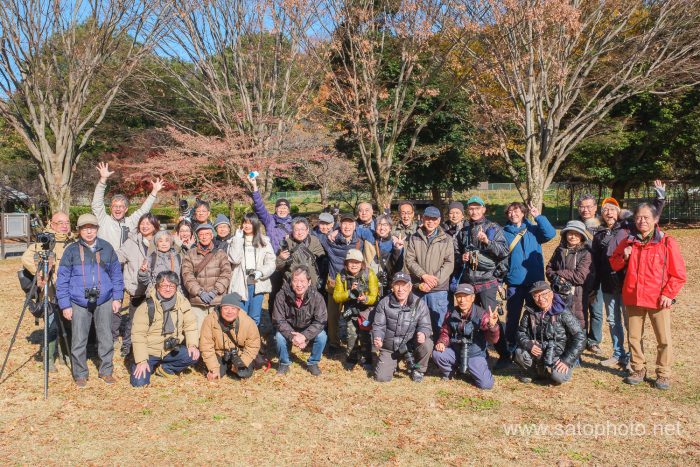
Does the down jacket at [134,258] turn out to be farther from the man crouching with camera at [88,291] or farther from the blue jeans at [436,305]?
the blue jeans at [436,305]

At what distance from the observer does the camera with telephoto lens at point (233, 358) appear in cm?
531

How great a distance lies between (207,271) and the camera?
226 inches

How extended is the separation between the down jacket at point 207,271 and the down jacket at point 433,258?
1995mm

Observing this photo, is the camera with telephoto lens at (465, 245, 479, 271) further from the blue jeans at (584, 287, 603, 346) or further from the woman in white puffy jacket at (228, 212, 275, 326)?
the woman in white puffy jacket at (228, 212, 275, 326)

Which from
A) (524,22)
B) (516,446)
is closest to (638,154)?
(524,22)

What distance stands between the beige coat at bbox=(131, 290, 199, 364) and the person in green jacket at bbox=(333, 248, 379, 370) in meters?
1.55

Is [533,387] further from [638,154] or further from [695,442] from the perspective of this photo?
[638,154]

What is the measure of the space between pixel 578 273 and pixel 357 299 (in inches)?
91.6

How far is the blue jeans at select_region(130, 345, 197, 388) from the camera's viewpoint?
5328 mm

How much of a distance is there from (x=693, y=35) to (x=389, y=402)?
1322 centimetres

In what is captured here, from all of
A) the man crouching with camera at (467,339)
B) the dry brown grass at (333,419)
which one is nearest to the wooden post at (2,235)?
the dry brown grass at (333,419)

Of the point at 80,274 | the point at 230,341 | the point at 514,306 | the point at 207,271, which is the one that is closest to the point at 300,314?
the point at 230,341

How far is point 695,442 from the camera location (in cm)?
402

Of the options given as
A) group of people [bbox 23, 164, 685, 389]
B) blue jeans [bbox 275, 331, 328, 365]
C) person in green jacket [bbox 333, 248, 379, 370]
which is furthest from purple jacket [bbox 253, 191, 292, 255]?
blue jeans [bbox 275, 331, 328, 365]
